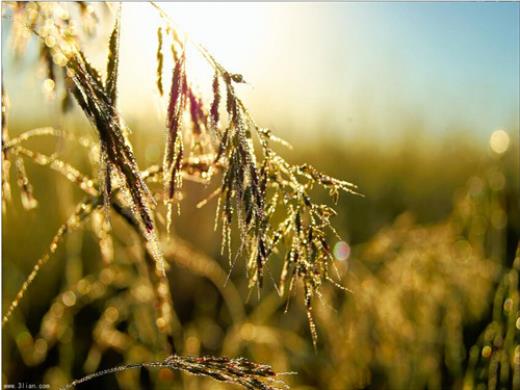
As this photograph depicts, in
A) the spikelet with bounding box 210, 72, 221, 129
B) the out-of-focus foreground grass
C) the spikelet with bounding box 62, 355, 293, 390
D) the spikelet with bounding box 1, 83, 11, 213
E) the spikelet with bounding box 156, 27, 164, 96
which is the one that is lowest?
the out-of-focus foreground grass

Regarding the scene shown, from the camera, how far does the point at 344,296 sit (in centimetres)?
176

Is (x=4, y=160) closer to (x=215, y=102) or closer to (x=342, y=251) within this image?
(x=215, y=102)

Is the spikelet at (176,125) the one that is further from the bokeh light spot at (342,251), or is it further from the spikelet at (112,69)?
the bokeh light spot at (342,251)

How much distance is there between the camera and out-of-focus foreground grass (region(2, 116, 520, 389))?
141cm

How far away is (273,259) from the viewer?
1.97m

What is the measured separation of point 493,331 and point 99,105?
3.05ft

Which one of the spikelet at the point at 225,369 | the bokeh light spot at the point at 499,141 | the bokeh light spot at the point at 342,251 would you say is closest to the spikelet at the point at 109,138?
the spikelet at the point at 225,369

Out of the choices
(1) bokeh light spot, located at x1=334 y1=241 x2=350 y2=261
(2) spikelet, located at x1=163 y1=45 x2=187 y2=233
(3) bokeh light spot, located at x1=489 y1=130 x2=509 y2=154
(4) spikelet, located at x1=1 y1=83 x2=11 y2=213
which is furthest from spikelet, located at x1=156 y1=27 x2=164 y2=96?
(3) bokeh light spot, located at x1=489 y1=130 x2=509 y2=154

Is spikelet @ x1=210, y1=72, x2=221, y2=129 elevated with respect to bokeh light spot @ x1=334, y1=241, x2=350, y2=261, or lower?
elevated

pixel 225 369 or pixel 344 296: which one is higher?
pixel 225 369

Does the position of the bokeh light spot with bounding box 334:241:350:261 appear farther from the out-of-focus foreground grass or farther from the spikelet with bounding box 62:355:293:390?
the spikelet with bounding box 62:355:293:390

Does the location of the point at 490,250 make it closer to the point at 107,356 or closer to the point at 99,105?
the point at 107,356

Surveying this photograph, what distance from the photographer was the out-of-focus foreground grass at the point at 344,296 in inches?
55.5

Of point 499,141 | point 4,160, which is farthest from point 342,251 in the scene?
point 4,160
